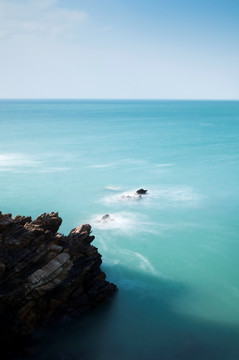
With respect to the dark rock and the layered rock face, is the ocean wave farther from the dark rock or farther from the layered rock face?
the layered rock face

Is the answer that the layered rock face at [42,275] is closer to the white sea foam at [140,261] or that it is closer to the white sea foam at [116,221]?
the white sea foam at [140,261]

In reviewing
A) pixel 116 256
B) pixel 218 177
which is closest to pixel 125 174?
pixel 218 177

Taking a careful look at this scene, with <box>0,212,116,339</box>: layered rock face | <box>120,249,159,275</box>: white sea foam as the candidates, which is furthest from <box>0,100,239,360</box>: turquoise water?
<box>0,212,116,339</box>: layered rock face

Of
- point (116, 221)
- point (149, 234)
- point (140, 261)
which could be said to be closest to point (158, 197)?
point (116, 221)

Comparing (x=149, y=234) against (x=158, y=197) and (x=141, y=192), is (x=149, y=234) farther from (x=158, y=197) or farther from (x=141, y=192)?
(x=141, y=192)

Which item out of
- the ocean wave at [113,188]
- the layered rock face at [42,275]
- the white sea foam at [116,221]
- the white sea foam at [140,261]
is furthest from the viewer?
the ocean wave at [113,188]

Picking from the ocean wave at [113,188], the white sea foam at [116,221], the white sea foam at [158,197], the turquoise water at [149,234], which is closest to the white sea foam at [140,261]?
the turquoise water at [149,234]
